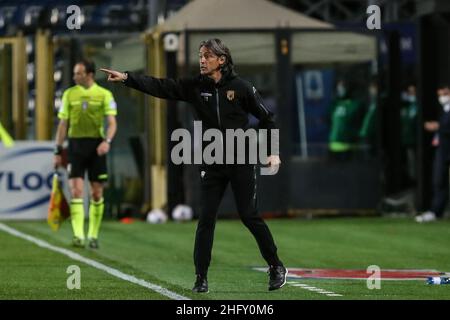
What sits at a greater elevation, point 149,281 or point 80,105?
point 80,105

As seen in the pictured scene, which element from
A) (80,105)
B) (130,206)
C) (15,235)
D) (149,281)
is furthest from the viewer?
(130,206)

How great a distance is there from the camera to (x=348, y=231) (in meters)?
22.6

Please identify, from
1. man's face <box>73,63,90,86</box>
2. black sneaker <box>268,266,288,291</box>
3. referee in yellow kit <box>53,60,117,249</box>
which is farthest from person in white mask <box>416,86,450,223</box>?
black sneaker <box>268,266,288,291</box>

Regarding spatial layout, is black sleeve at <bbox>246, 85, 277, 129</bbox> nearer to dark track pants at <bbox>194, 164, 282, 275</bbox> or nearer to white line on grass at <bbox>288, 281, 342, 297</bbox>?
dark track pants at <bbox>194, 164, 282, 275</bbox>

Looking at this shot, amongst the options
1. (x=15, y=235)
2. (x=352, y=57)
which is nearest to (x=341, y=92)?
(x=352, y=57)

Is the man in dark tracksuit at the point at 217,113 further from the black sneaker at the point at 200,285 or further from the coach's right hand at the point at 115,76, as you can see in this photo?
the coach's right hand at the point at 115,76

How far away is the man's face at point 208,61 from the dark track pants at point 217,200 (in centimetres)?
82

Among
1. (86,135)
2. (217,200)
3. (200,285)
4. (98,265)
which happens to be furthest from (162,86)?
(86,135)

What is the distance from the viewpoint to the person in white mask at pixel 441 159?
25203 mm

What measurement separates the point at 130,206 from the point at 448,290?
13.1 meters

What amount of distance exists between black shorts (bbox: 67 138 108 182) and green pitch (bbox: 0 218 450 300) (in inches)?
35.5

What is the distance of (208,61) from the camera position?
1259 centimetres
